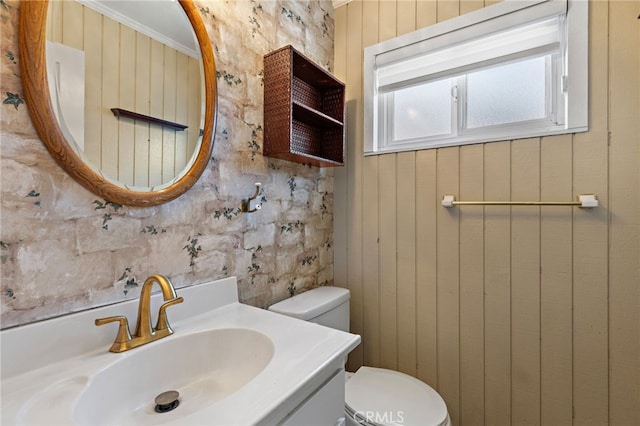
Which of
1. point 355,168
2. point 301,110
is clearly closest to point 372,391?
point 355,168

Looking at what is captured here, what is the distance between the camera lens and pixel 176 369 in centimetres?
87

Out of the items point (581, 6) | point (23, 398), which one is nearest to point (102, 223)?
point (23, 398)

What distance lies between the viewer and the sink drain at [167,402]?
0.76 m

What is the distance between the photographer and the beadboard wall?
A: 1.18 meters

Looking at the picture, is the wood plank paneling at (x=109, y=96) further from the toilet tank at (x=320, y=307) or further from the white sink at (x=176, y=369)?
the toilet tank at (x=320, y=307)

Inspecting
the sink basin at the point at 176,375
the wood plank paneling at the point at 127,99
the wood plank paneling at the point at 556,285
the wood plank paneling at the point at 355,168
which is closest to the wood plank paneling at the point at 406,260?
the wood plank paneling at the point at 355,168

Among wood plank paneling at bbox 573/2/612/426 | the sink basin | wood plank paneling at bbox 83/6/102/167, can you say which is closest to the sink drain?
the sink basin

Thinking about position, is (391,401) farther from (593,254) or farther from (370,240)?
(593,254)

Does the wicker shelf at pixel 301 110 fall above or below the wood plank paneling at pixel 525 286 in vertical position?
above

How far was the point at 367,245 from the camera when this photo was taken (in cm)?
175

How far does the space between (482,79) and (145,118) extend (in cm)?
153

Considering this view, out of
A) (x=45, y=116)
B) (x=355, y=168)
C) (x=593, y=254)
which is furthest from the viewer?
(x=355, y=168)

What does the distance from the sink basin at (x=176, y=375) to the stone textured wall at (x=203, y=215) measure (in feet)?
0.69

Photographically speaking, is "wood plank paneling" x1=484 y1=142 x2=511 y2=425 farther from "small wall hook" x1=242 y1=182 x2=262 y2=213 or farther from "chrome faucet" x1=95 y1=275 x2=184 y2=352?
"chrome faucet" x1=95 y1=275 x2=184 y2=352
